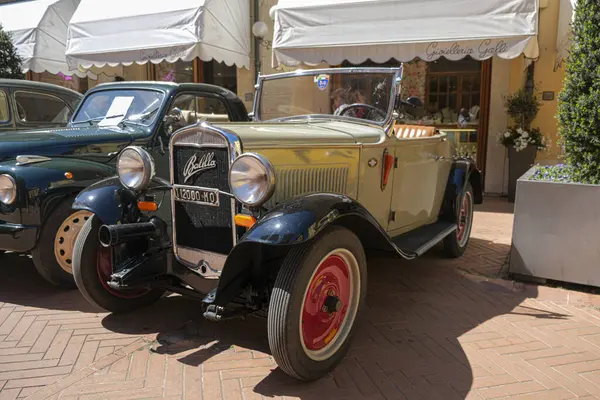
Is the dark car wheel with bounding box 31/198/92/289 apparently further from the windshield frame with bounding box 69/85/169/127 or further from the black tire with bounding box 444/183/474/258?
the black tire with bounding box 444/183/474/258

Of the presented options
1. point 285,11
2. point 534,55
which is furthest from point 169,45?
point 534,55

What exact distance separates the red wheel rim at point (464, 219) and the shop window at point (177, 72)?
7.16 m

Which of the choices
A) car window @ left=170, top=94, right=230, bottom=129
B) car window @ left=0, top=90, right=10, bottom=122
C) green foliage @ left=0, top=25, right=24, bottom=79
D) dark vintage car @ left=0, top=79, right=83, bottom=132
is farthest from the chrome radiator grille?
green foliage @ left=0, top=25, right=24, bottom=79

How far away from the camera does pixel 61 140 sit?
4.11m

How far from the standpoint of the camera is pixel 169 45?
7.85 metres

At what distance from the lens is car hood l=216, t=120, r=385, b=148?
2.72 m

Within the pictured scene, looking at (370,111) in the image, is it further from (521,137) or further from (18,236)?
(521,137)

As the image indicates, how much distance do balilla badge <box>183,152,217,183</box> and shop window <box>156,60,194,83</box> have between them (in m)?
8.01

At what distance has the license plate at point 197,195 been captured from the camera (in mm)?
2748

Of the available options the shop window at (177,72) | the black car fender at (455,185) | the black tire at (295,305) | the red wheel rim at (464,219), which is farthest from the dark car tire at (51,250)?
the shop window at (177,72)

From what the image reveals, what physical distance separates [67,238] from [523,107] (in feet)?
22.0

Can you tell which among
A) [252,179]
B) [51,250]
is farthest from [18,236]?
[252,179]

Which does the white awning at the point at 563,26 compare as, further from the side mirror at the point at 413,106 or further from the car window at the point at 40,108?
the car window at the point at 40,108

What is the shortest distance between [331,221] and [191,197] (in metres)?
0.92
